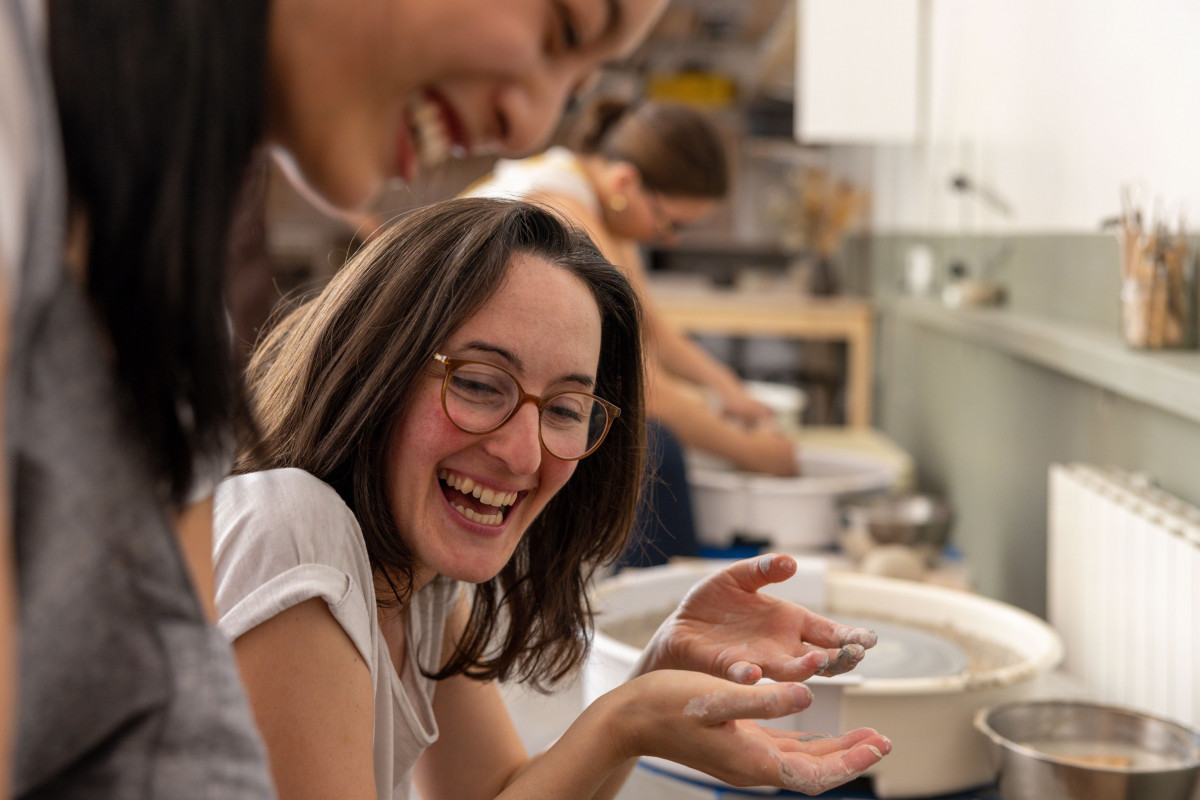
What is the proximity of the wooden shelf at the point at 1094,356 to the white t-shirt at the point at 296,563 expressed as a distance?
38.9 inches

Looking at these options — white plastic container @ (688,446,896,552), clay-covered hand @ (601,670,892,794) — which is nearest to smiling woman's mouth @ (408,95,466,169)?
clay-covered hand @ (601,670,892,794)

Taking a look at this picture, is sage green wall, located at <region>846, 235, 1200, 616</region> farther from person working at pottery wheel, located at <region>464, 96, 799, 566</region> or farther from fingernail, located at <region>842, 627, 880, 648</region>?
fingernail, located at <region>842, 627, 880, 648</region>

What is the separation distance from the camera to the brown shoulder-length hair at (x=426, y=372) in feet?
2.83

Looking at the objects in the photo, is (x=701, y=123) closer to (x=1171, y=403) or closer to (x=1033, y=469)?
(x=1033, y=469)

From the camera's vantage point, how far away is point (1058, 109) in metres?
2.04

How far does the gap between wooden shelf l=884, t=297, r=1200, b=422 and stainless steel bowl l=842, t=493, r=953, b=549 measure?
0.36m

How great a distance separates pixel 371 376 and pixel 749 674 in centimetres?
38

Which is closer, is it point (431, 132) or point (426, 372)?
point (431, 132)

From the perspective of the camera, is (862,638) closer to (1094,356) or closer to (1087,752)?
(1087,752)

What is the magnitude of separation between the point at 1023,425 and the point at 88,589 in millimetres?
2040

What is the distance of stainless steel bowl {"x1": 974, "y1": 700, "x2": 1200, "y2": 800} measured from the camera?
991 millimetres

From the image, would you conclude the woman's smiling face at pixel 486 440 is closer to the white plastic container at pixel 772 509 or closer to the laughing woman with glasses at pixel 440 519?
the laughing woman with glasses at pixel 440 519

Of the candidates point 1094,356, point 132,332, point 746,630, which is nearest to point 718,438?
point 1094,356

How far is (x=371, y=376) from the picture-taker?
0.86 meters
